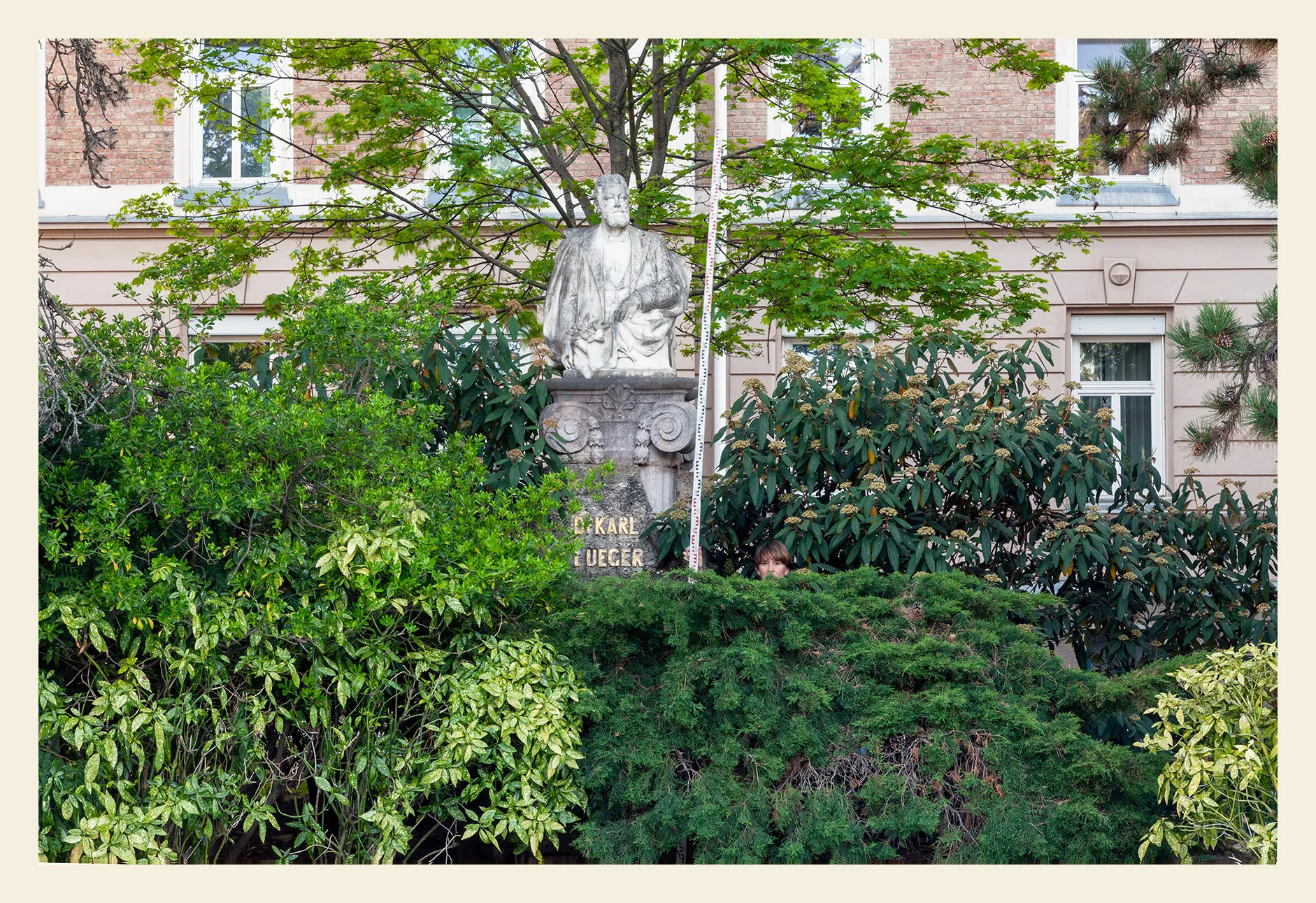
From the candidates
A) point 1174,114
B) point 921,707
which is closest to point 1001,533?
point 921,707

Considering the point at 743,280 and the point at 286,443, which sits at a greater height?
the point at 743,280

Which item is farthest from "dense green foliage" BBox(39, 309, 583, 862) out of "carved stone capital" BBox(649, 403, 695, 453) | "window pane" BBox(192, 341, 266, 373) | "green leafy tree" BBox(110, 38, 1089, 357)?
"green leafy tree" BBox(110, 38, 1089, 357)

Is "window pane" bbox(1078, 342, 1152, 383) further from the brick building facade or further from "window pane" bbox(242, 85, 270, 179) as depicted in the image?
"window pane" bbox(242, 85, 270, 179)

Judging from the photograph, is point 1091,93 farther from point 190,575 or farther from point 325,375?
point 190,575

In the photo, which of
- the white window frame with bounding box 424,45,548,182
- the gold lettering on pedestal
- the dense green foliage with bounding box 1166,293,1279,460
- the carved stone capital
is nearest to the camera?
the dense green foliage with bounding box 1166,293,1279,460

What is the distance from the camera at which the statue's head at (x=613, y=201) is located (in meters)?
8.39

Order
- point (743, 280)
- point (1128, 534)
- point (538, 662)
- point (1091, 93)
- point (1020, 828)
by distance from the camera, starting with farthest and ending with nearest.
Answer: point (743, 280) < point (1091, 93) < point (1128, 534) < point (538, 662) < point (1020, 828)

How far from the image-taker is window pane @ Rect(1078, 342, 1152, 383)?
16.4 m

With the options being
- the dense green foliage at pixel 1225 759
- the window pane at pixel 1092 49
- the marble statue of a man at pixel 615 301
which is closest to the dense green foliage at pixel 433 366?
the marble statue of a man at pixel 615 301

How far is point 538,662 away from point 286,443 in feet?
4.74

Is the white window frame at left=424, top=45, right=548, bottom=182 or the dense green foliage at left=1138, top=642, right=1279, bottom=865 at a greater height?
the white window frame at left=424, top=45, right=548, bottom=182

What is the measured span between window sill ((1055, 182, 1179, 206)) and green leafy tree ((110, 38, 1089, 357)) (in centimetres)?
391

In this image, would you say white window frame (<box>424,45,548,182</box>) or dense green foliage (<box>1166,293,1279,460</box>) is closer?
dense green foliage (<box>1166,293,1279,460</box>)

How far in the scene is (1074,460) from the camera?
7938 mm
